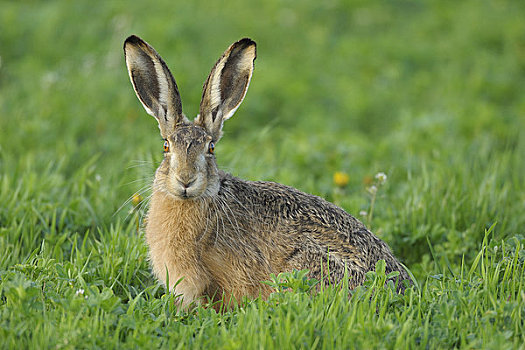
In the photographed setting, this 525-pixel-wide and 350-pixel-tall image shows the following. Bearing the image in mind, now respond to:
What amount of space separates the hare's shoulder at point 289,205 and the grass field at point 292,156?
0.49 meters

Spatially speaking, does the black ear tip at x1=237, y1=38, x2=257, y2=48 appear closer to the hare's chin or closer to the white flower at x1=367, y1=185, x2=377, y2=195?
the hare's chin

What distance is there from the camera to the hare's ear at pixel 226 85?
464 centimetres

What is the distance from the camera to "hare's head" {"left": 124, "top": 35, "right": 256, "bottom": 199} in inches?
170

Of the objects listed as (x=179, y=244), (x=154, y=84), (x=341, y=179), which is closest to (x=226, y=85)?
(x=154, y=84)

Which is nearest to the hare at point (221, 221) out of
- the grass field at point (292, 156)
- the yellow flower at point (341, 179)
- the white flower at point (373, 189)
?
the grass field at point (292, 156)

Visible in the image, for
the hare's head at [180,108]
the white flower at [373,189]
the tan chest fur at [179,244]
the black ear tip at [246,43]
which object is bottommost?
the tan chest fur at [179,244]

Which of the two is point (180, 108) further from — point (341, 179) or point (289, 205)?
point (341, 179)

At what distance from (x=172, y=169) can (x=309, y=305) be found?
1.21 meters

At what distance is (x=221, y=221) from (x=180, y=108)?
0.82 m

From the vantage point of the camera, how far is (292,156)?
7523mm

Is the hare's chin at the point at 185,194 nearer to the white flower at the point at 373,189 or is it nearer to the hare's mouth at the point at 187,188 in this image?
the hare's mouth at the point at 187,188

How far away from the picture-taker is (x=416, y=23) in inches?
496

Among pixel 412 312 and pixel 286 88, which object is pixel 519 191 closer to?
pixel 412 312

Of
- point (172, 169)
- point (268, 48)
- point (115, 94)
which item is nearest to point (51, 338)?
point (172, 169)
